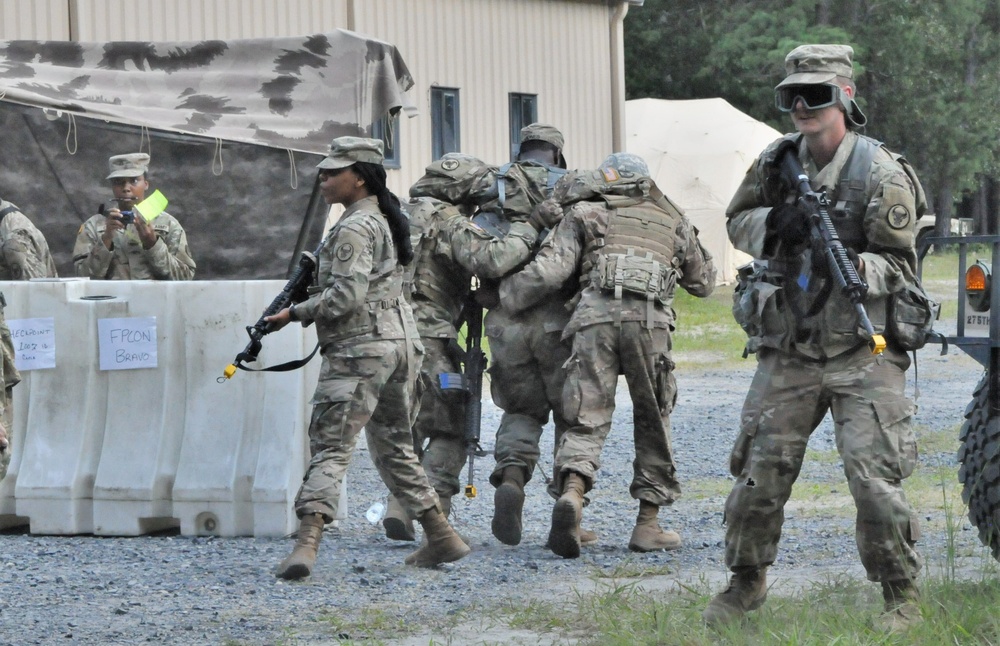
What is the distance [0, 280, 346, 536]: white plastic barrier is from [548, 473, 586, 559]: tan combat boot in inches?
59.1

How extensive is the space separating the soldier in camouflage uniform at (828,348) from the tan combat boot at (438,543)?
5.97 ft

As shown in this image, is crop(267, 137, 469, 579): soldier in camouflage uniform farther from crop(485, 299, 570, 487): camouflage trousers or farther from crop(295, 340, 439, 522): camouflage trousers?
crop(485, 299, 570, 487): camouflage trousers

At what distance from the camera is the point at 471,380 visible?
25.7ft

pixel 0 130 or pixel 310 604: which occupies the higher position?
pixel 0 130

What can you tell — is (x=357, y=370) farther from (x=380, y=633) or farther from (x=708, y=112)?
(x=708, y=112)

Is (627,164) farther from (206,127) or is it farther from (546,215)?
(206,127)

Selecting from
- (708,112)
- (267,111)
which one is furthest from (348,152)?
(708,112)

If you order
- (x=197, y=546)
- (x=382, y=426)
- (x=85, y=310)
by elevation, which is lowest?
(x=197, y=546)

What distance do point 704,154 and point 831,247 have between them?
2474cm

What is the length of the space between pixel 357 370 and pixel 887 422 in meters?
2.57

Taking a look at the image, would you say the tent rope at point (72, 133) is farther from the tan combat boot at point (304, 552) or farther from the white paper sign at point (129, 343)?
the tan combat boot at point (304, 552)

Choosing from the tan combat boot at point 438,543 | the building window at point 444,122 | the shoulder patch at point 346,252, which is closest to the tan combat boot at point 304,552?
the tan combat boot at point 438,543

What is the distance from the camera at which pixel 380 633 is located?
559cm

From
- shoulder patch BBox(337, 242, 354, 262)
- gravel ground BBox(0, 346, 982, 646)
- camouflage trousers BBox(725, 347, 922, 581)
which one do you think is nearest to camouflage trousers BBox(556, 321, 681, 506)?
gravel ground BBox(0, 346, 982, 646)
